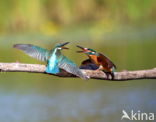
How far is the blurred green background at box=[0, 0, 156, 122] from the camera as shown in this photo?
10.3ft

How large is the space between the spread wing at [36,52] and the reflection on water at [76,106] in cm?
101

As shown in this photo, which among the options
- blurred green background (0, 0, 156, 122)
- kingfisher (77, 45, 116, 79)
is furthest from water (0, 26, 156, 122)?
kingfisher (77, 45, 116, 79)

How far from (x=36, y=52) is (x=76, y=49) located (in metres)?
2.07

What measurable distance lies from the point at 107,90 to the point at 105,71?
137 centimetres

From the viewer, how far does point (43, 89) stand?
3.49 metres

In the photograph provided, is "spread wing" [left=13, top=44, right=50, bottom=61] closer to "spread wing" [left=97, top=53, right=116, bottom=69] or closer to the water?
"spread wing" [left=97, top=53, right=116, bottom=69]

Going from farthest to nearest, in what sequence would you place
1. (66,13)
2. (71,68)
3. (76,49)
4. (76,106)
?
(66,13) → (76,49) → (76,106) → (71,68)

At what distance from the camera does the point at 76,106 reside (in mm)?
3203

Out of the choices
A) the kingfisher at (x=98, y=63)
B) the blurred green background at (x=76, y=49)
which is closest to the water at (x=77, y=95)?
the blurred green background at (x=76, y=49)

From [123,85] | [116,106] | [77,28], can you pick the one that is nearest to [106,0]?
[77,28]

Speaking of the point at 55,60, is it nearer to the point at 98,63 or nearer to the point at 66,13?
the point at 98,63

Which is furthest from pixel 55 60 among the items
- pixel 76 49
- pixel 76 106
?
pixel 76 49

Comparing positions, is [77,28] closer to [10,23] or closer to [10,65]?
[10,23]

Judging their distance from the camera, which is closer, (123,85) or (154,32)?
(123,85)
